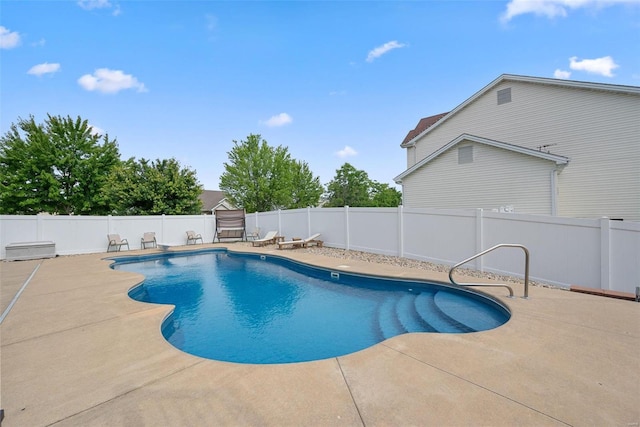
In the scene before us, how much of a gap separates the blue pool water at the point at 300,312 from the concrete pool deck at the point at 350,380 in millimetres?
916

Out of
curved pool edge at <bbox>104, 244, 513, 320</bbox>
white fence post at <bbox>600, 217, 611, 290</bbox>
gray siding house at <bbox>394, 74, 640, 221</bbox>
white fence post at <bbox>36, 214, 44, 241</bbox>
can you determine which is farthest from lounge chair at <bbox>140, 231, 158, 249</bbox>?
white fence post at <bbox>600, 217, 611, 290</bbox>

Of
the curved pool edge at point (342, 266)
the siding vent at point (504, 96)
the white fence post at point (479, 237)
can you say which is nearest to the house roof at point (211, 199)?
the curved pool edge at point (342, 266)

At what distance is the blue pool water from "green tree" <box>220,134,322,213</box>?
57.0 ft

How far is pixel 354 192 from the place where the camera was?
39.2 m

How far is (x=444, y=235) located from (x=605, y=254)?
3.34 m

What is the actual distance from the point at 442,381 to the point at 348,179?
125 feet

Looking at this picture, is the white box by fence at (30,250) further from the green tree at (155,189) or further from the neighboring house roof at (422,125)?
the neighboring house roof at (422,125)

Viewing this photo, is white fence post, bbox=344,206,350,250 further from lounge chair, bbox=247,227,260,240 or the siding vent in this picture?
the siding vent

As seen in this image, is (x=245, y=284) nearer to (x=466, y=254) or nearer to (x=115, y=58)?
(x=466, y=254)

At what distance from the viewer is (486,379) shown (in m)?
2.51

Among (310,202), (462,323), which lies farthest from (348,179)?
(462,323)

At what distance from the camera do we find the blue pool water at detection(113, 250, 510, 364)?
4223 mm

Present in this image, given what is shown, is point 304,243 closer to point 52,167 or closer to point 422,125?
point 422,125

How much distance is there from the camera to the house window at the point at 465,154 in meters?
11.4
